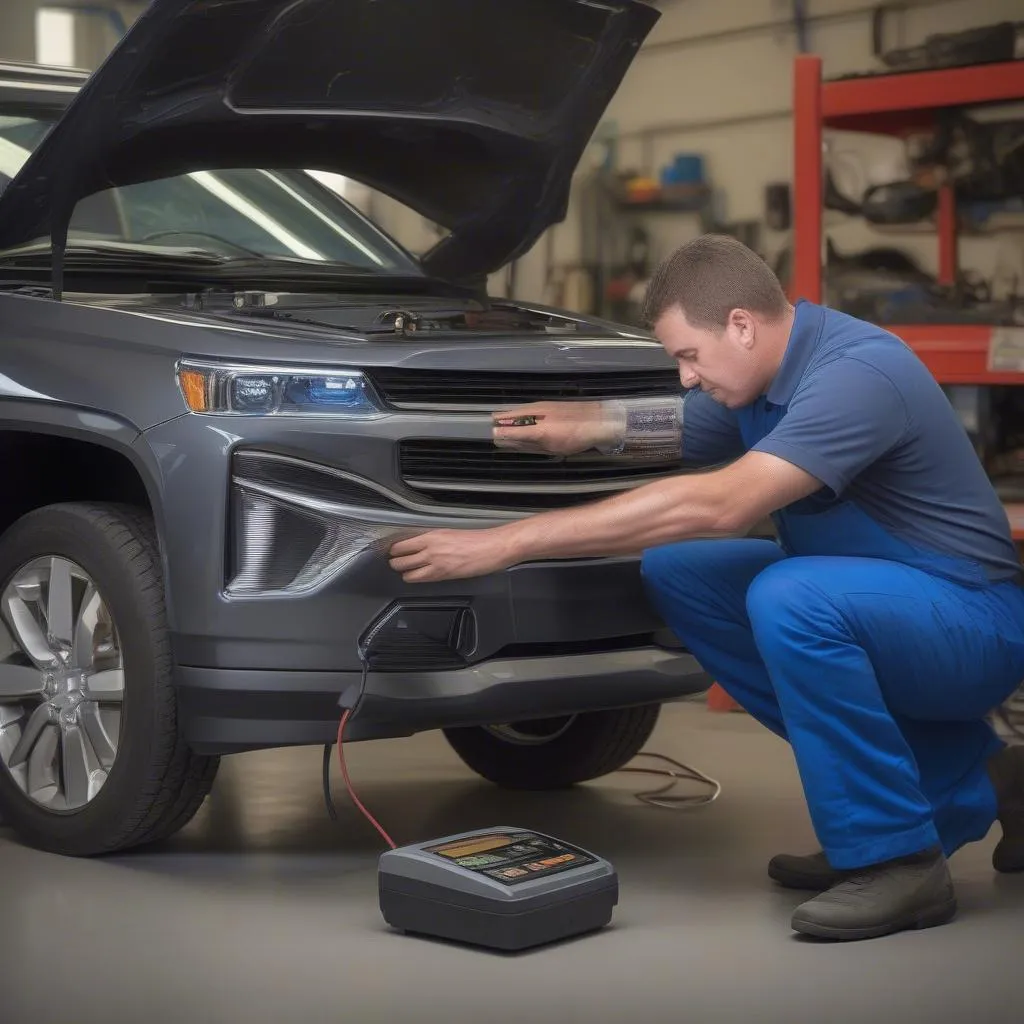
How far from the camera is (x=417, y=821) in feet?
12.9

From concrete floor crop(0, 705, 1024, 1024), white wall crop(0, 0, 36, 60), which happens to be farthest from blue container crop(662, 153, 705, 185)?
concrete floor crop(0, 705, 1024, 1024)

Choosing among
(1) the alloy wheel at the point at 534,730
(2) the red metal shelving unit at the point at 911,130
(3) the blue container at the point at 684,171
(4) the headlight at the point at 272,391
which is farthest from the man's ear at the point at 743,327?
(3) the blue container at the point at 684,171

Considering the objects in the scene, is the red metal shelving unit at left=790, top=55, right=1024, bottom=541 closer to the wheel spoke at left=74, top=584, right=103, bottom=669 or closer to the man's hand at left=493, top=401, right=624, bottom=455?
the man's hand at left=493, top=401, right=624, bottom=455

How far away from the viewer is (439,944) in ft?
9.93

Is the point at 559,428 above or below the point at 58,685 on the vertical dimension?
above

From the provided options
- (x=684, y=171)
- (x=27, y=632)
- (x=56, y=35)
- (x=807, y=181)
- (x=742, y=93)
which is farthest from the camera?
(x=56, y=35)

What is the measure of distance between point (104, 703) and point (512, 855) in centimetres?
86

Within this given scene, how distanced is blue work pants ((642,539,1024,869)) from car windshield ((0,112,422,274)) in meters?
1.67

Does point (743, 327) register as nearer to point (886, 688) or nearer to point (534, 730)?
point (886, 688)

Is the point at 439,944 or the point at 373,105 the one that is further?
the point at 373,105

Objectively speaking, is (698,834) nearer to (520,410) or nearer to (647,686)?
(647,686)

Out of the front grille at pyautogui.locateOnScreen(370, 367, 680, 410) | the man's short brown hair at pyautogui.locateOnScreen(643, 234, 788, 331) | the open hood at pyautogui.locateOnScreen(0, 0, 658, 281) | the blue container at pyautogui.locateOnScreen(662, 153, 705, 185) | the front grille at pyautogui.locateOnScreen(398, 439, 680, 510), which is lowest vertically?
the front grille at pyautogui.locateOnScreen(398, 439, 680, 510)

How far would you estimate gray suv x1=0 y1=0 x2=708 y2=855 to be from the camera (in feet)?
10.4

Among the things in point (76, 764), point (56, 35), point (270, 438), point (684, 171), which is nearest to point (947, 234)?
point (270, 438)
